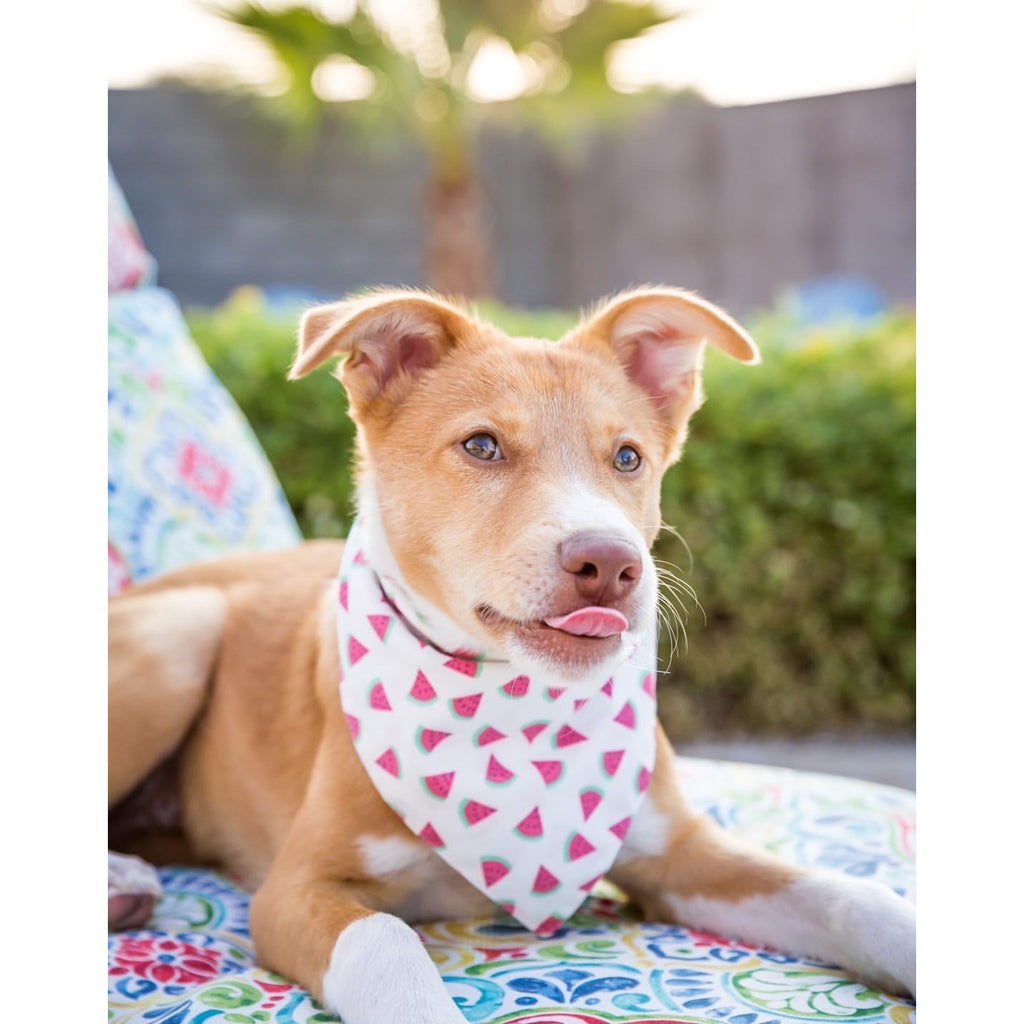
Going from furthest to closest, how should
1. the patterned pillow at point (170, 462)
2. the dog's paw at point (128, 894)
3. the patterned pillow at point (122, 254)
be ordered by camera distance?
the patterned pillow at point (122, 254) → the patterned pillow at point (170, 462) → the dog's paw at point (128, 894)

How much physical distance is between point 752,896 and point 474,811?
1.90 feet

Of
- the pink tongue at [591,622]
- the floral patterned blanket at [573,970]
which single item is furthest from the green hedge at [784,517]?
the pink tongue at [591,622]

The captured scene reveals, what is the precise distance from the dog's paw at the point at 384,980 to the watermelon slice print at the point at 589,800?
0.46 meters

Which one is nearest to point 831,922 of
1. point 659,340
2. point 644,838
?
point 644,838

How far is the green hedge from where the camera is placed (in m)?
5.58

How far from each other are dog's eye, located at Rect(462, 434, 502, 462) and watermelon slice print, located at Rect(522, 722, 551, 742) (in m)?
0.54

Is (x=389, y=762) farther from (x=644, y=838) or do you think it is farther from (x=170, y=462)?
(x=170, y=462)

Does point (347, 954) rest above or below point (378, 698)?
below

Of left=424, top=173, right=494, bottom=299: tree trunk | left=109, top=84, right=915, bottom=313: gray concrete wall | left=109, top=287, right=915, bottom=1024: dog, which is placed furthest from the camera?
left=109, top=84, right=915, bottom=313: gray concrete wall

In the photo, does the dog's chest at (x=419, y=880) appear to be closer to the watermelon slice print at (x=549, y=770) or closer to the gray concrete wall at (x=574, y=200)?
the watermelon slice print at (x=549, y=770)

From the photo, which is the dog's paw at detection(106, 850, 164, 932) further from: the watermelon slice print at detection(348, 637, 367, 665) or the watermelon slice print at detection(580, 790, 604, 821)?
the watermelon slice print at detection(580, 790, 604, 821)

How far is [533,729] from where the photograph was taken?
2352mm

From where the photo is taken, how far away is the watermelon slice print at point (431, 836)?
2297 mm

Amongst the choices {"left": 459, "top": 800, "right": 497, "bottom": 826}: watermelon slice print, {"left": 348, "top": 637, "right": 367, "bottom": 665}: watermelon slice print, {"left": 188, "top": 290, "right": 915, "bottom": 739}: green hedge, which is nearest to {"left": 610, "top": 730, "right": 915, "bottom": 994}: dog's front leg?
{"left": 459, "top": 800, "right": 497, "bottom": 826}: watermelon slice print
